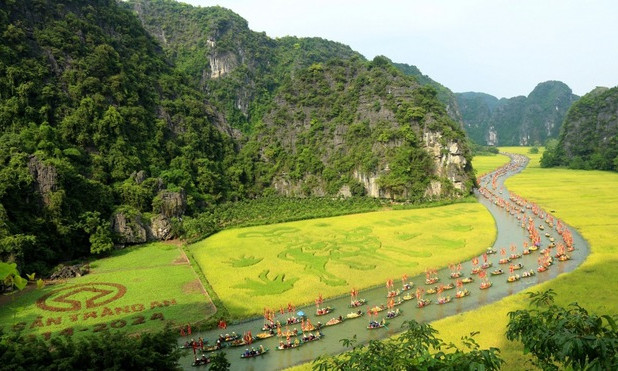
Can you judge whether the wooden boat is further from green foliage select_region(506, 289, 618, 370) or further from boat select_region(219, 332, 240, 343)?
green foliage select_region(506, 289, 618, 370)

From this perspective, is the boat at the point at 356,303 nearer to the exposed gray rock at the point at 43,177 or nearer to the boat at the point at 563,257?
the boat at the point at 563,257

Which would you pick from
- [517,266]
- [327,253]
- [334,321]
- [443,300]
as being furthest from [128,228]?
[517,266]

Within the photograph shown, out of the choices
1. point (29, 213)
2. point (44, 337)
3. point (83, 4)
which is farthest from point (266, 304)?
point (83, 4)

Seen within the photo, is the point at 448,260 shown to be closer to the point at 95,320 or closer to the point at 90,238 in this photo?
the point at 95,320

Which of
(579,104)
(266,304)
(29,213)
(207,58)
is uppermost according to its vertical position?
(207,58)

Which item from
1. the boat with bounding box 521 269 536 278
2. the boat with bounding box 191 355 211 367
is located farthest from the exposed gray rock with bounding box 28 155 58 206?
the boat with bounding box 521 269 536 278

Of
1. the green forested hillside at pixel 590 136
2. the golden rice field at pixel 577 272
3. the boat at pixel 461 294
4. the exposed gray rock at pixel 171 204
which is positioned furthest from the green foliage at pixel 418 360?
the green forested hillside at pixel 590 136
